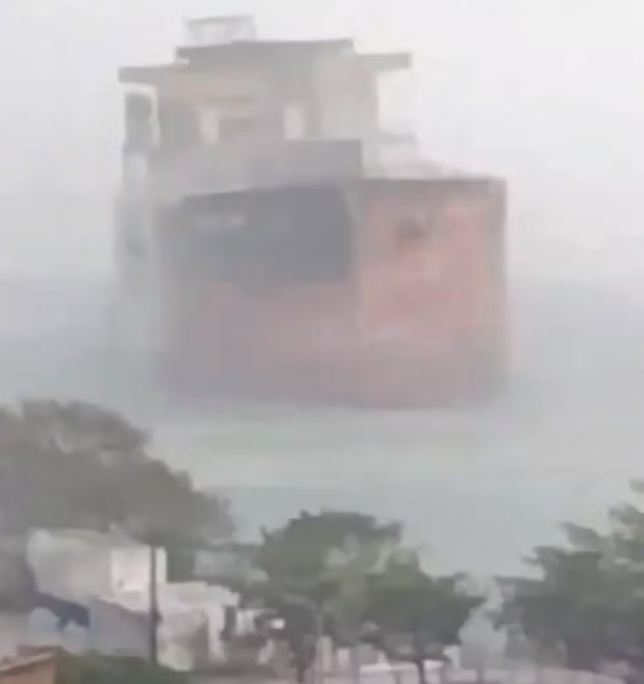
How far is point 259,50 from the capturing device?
1.22 metres

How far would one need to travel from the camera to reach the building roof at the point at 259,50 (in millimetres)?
1212

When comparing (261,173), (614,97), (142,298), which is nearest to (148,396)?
(142,298)

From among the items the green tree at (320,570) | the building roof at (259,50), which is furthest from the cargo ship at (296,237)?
the green tree at (320,570)

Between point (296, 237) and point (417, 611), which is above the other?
point (296, 237)

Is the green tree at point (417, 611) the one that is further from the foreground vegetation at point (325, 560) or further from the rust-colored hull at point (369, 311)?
the rust-colored hull at point (369, 311)

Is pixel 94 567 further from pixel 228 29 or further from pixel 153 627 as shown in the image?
pixel 228 29

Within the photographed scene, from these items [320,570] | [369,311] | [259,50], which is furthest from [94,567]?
[259,50]

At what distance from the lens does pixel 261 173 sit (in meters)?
1.22

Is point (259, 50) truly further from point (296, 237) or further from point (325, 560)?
point (325, 560)

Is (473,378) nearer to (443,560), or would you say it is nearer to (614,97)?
(443,560)

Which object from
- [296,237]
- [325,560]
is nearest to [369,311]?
[296,237]

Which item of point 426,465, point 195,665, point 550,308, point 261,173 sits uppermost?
point 261,173

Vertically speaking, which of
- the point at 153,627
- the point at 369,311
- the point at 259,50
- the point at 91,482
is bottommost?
the point at 153,627

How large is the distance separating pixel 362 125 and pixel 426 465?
0.92 feet
